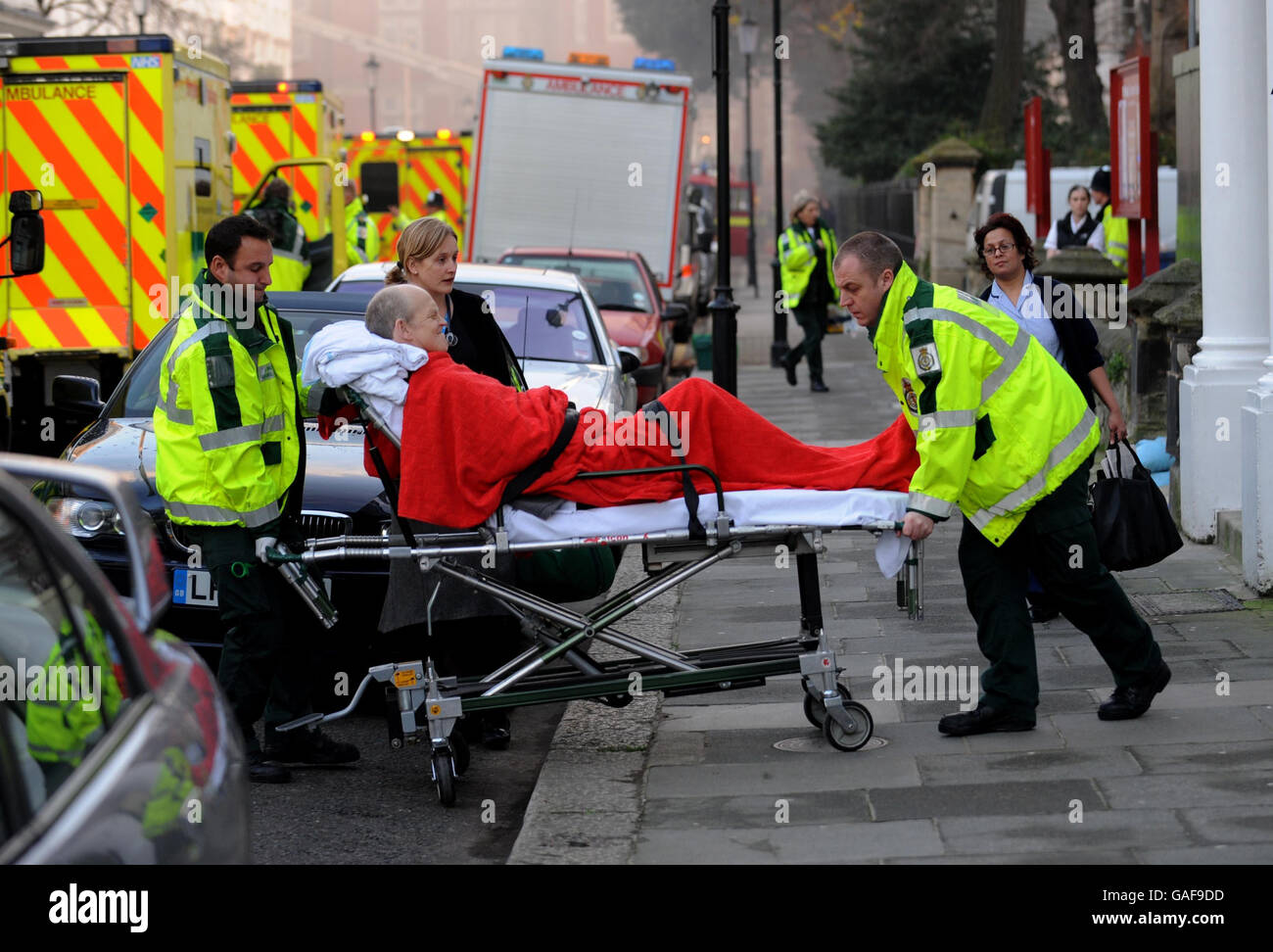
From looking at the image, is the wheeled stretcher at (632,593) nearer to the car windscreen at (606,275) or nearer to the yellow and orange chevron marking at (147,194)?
the yellow and orange chevron marking at (147,194)

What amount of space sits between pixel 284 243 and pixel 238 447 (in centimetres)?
1024

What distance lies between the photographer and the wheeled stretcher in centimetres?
551

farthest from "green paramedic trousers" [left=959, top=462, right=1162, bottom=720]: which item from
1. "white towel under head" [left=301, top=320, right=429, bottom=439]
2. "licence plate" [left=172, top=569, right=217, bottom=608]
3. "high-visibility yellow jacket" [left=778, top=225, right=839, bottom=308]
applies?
"high-visibility yellow jacket" [left=778, top=225, right=839, bottom=308]

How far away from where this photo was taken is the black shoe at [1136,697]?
5922 mm

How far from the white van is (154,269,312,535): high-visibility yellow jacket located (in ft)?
53.2

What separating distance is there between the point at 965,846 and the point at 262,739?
3062 millimetres

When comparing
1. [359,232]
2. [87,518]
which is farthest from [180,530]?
[359,232]

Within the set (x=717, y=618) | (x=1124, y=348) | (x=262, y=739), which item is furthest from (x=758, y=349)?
(x=262, y=739)

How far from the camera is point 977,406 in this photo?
5617 mm

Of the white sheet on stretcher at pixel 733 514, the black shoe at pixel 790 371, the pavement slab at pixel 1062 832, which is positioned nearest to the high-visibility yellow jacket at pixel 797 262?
the black shoe at pixel 790 371

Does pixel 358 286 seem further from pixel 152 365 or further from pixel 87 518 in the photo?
pixel 87 518

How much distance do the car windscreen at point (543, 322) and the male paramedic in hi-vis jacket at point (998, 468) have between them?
4915mm

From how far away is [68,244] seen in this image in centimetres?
1335

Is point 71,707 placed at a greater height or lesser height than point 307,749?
greater
